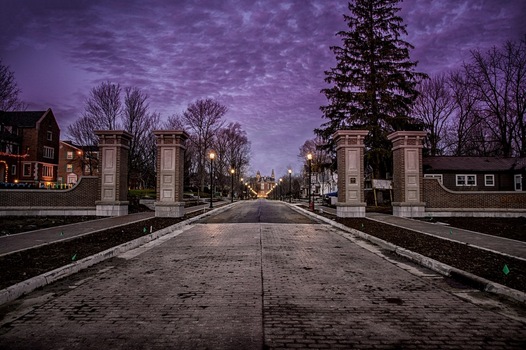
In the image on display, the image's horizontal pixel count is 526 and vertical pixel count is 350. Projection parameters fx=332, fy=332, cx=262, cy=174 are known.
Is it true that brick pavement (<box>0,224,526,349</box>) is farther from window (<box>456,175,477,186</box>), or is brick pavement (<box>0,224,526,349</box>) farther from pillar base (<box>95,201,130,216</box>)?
window (<box>456,175,477,186</box>)

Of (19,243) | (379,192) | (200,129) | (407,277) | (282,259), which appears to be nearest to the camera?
(407,277)

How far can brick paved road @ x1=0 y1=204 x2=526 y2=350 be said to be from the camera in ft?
11.8

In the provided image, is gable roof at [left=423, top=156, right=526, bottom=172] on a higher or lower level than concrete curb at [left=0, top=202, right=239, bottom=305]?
higher

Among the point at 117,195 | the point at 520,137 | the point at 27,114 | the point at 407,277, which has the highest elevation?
the point at 27,114

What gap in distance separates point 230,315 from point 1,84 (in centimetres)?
2694

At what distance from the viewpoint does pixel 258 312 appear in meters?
4.45

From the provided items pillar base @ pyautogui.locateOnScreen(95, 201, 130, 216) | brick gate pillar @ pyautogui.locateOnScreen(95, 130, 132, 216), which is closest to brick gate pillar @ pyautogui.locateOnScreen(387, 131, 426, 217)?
brick gate pillar @ pyautogui.locateOnScreen(95, 130, 132, 216)

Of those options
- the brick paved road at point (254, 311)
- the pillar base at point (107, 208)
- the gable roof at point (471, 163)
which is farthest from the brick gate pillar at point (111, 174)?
the gable roof at point (471, 163)

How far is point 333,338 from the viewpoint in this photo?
12.0 ft

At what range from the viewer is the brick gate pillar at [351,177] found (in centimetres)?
1939

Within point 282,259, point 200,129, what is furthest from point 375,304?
point 200,129

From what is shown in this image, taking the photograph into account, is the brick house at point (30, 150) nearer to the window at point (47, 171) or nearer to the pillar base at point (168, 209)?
the window at point (47, 171)

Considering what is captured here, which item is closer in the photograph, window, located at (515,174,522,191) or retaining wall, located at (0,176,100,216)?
retaining wall, located at (0,176,100,216)

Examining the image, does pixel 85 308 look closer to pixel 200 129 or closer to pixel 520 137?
pixel 200 129
